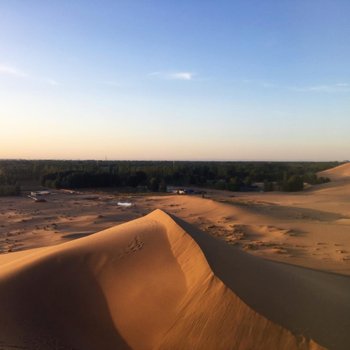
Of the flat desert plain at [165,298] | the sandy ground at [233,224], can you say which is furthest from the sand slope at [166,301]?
the sandy ground at [233,224]

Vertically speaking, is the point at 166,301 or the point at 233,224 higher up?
the point at 166,301

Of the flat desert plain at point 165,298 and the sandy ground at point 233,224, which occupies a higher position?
→ the flat desert plain at point 165,298

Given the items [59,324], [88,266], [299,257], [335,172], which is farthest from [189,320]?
[335,172]

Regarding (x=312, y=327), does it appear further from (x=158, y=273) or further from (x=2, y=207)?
(x=2, y=207)

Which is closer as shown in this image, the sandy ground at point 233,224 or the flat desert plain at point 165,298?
the flat desert plain at point 165,298

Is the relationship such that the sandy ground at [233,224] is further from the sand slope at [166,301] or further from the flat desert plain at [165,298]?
the sand slope at [166,301]

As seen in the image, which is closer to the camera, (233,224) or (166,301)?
(166,301)

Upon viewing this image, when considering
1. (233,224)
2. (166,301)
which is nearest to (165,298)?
(166,301)

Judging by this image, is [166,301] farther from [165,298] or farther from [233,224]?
[233,224]
